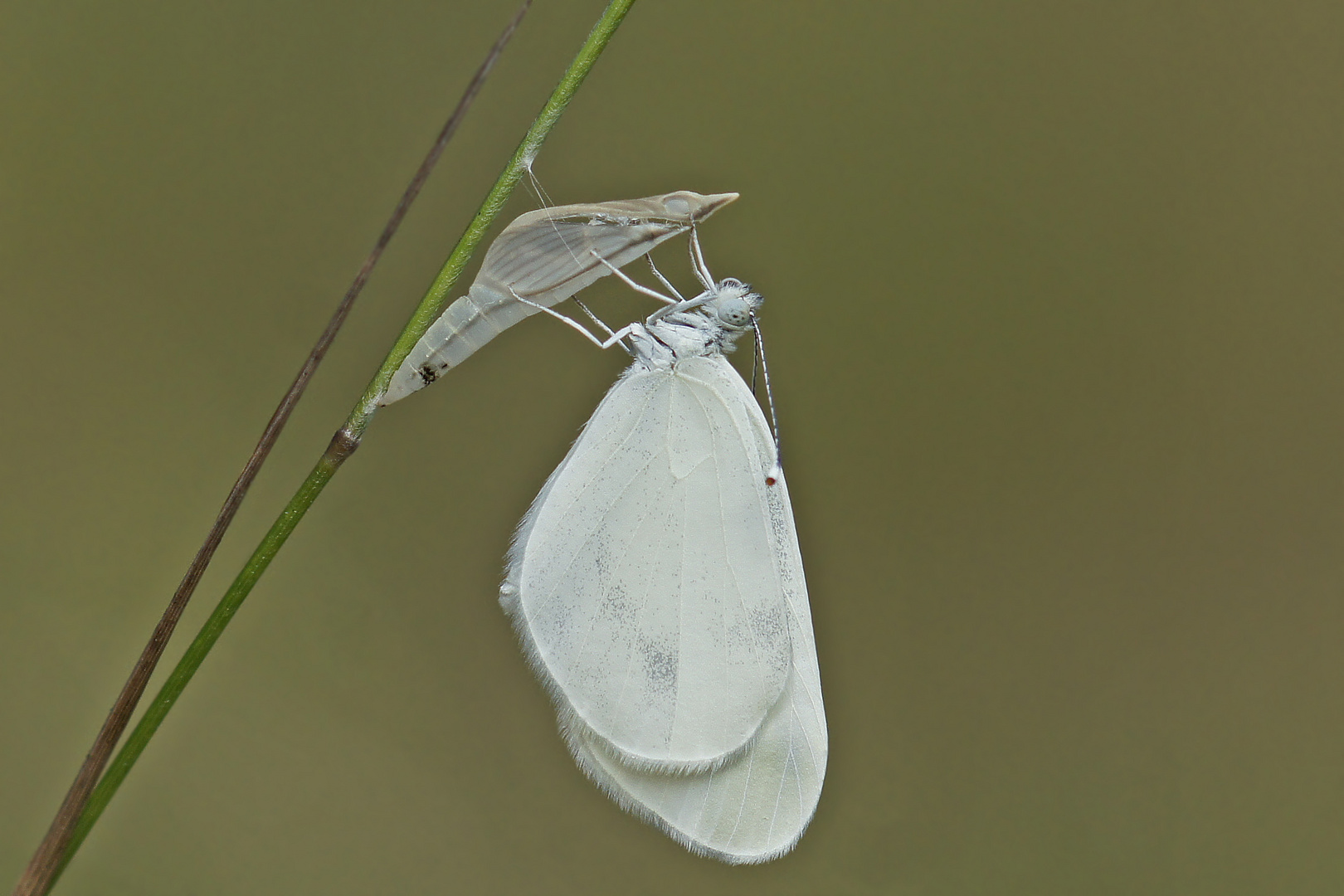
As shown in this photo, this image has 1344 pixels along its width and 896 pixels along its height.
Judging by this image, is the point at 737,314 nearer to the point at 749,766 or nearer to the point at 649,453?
the point at 649,453

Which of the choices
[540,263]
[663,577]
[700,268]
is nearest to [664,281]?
[700,268]

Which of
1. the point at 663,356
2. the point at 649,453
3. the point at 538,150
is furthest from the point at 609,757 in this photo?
the point at 538,150

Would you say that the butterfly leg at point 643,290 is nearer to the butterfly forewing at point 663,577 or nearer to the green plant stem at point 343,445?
the butterfly forewing at point 663,577

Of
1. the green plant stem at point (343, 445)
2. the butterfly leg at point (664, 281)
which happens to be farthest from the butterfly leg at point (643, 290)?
the green plant stem at point (343, 445)

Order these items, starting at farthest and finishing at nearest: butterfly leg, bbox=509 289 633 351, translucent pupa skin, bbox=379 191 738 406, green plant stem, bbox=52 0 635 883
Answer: butterfly leg, bbox=509 289 633 351 < translucent pupa skin, bbox=379 191 738 406 < green plant stem, bbox=52 0 635 883

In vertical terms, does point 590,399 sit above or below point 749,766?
above

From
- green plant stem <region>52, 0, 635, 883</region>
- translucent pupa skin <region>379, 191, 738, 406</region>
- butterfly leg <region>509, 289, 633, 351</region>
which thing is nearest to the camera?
green plant stem <region>52, 0, 635, 883</region>

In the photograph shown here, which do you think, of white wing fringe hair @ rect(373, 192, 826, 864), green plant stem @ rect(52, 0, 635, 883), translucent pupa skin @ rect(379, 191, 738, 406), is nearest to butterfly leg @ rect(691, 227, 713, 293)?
white wing fringe hair @ rect(373, 192, 826, 864)

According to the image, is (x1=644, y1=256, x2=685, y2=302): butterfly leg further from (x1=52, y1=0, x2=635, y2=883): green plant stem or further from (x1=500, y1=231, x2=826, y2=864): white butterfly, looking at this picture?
(x1=52, y1=0, x2=635, y2=883): green plant stem
